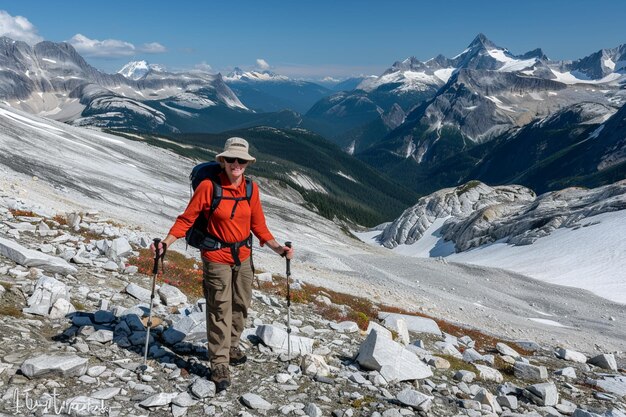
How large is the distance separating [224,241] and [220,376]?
9.52ft

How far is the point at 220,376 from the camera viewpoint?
9.39 metres

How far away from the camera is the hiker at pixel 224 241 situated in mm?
9320

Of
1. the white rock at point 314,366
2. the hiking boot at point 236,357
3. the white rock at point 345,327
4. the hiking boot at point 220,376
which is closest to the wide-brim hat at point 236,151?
the hiking boot at point 220,376

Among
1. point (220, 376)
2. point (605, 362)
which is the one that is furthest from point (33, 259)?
point (605, 362)

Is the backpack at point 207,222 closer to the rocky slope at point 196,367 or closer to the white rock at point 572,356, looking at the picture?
the rocky slope at point 196,367

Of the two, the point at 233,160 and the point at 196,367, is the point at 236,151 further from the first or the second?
the point at 196,367

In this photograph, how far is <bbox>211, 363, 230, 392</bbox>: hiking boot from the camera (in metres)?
9.27

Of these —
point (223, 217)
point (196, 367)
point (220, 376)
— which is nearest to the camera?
point (220, 376)

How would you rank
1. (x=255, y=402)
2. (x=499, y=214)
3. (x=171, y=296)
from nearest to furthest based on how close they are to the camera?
(x=255, y=402)
(x=171, y=296)
(x=499, y=214)

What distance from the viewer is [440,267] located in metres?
55.7

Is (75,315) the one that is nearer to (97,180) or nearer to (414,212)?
(97,180)

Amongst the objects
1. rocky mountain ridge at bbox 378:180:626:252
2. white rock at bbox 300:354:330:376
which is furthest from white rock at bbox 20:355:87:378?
rocky mountain ridge at bbox 378:180:626:252

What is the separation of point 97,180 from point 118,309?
56.2 metres

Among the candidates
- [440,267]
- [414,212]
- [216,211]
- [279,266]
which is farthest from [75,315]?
[414,212]
